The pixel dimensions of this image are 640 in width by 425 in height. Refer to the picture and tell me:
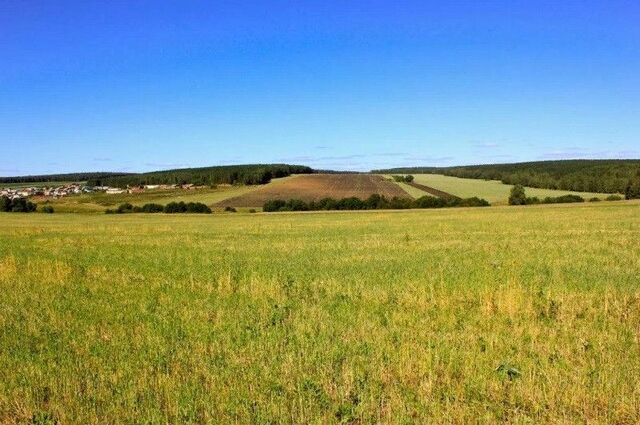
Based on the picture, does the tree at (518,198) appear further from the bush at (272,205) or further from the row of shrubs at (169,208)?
the row of shrubs at (169,208)

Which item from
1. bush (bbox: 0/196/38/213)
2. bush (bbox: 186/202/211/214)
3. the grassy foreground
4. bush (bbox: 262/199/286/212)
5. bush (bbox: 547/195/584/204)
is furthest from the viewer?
Result: bush (bbox: 0/196/38/213)

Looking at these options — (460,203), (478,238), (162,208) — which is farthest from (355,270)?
(162,208)

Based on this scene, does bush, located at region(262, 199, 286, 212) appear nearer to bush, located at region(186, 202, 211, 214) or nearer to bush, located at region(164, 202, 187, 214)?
bush, located at region(186, 202, 211, 214)

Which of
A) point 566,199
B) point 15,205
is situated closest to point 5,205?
point 15,205

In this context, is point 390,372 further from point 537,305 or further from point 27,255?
point 27,255

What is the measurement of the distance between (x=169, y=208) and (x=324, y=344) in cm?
7853

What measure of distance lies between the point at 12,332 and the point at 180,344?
3311 mm

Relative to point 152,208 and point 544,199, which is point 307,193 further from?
point 544,199

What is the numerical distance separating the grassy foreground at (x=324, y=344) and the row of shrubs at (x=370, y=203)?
2621 inches

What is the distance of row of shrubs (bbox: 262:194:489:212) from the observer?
82000 millimetres

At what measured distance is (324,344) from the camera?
8062mm

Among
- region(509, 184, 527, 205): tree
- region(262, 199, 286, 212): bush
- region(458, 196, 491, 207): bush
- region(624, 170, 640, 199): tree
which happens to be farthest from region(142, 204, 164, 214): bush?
region(624, 170, 640, 199): tree

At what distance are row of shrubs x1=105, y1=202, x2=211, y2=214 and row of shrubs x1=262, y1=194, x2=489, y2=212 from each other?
34.1ft

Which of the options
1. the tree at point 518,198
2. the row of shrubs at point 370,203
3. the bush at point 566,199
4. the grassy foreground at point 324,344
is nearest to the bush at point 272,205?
the row of shrubs at point 370,203
